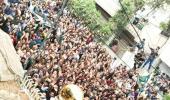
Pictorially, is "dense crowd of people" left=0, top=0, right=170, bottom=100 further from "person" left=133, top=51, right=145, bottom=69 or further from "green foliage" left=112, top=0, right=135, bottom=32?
"green foliage" left=112, top=0, right=135, bottom=32

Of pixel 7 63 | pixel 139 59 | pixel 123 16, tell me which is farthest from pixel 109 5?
pixel 7 63

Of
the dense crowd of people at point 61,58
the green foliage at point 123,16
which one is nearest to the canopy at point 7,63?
the dense crowd of people at point 61,58

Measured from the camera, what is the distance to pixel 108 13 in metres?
39.9

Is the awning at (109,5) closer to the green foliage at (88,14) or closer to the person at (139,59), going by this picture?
the green foliage at (88,14)

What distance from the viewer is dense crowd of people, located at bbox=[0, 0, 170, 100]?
18.4m

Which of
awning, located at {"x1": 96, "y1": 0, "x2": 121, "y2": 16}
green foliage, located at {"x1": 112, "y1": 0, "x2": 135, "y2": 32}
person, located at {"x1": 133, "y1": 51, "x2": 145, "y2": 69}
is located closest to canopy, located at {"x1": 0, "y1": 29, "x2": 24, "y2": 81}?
person, located at {"x1": 133, "y1": 51, "x2": 145, "y2": 69}

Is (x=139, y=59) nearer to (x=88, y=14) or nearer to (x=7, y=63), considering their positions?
(x=88, y=14)

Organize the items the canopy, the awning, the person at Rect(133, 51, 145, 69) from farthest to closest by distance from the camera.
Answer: the awning
the person at Rect(133, 51, 145, 69)
the canopy

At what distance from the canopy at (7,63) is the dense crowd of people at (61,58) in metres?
4.23

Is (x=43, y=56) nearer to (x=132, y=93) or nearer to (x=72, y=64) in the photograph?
(x=72, y=64)

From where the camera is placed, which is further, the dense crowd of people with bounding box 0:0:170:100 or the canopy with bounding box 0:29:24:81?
the dense crowd of people with bounding box 0:0:170:100

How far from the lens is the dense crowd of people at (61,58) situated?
18.4 m

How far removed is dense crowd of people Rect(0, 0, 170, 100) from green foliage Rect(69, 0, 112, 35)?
16.4 ft

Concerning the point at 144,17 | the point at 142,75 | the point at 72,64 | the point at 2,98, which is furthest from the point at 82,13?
the point at 2,98
